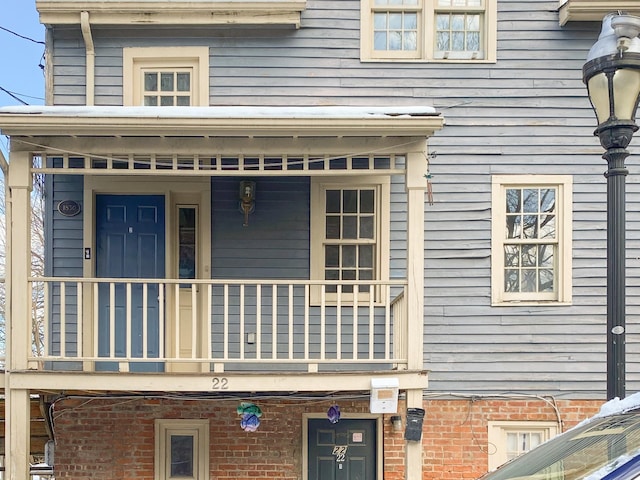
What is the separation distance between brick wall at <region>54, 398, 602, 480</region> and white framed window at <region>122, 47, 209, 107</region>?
3.68 meters

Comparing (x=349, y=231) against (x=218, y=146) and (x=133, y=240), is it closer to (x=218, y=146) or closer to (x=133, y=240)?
(x=218, y=146)

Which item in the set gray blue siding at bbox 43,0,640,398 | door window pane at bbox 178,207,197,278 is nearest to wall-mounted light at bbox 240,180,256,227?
gray blue siding at bbox 43,0,640,398

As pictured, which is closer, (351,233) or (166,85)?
(351,233)

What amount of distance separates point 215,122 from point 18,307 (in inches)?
104

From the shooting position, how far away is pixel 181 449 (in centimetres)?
808

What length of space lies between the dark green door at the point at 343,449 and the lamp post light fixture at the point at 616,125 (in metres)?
4.39

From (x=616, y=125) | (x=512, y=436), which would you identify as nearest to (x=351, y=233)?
(x=512, y=436)

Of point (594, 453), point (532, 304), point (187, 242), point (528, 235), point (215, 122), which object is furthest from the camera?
point (187, 242)

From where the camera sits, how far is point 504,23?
8.29 metres

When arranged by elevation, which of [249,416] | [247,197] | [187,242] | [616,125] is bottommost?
[249,416]

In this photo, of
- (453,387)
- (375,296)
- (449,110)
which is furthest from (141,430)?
(449,110)

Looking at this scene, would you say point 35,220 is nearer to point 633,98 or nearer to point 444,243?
point 444,243

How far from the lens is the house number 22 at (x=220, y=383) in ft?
21.7

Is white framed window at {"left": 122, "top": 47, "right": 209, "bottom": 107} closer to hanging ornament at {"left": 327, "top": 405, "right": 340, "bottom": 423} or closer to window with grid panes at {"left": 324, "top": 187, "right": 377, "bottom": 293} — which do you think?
window with grid panes at {"left": 324, "top": 187, "right": 377, "bottom": 293}
